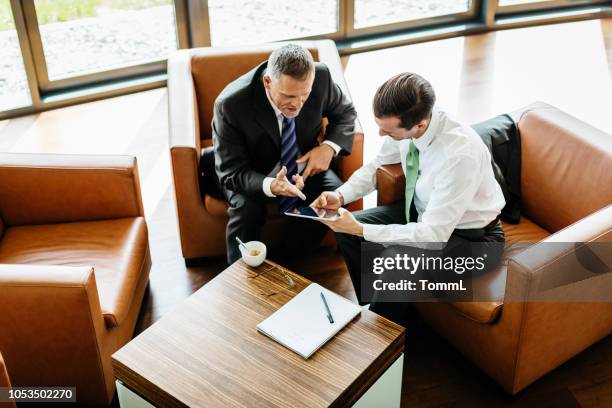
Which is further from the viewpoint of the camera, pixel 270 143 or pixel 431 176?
pixel 270 143

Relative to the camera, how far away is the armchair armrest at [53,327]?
229 cm

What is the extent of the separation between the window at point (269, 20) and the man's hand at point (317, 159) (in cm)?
216

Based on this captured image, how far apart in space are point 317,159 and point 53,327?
4.17ft

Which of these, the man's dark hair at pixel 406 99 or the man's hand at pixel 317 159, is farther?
the man's hand at pixel 317 159

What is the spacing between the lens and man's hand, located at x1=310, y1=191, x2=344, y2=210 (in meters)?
2.74

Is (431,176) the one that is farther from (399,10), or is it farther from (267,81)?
(399,10)

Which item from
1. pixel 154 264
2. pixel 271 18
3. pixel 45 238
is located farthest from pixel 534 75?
pixel 45 238

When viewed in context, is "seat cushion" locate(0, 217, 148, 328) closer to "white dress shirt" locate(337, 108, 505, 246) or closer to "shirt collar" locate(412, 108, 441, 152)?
"white dress shirt" locate(337, 108, 505, 246)

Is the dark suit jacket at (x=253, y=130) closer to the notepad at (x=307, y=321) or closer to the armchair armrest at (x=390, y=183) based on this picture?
the armchair armrest at (x=390, y=183)

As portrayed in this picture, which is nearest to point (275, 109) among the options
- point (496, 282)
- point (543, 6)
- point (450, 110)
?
point (496, 282)

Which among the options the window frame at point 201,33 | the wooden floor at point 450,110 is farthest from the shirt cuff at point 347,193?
the window frame at point 201,33

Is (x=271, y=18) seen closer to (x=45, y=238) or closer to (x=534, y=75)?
(x=534, y=75)

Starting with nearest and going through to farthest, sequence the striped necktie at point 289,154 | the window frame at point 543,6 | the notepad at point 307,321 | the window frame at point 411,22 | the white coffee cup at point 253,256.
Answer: the notepad at point 307,321
the white coffee cup at point 253,256
the striped necktie at point 289,154
the window frame at point 411,22
the window frame at point 543,6

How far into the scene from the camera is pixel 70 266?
257cm
